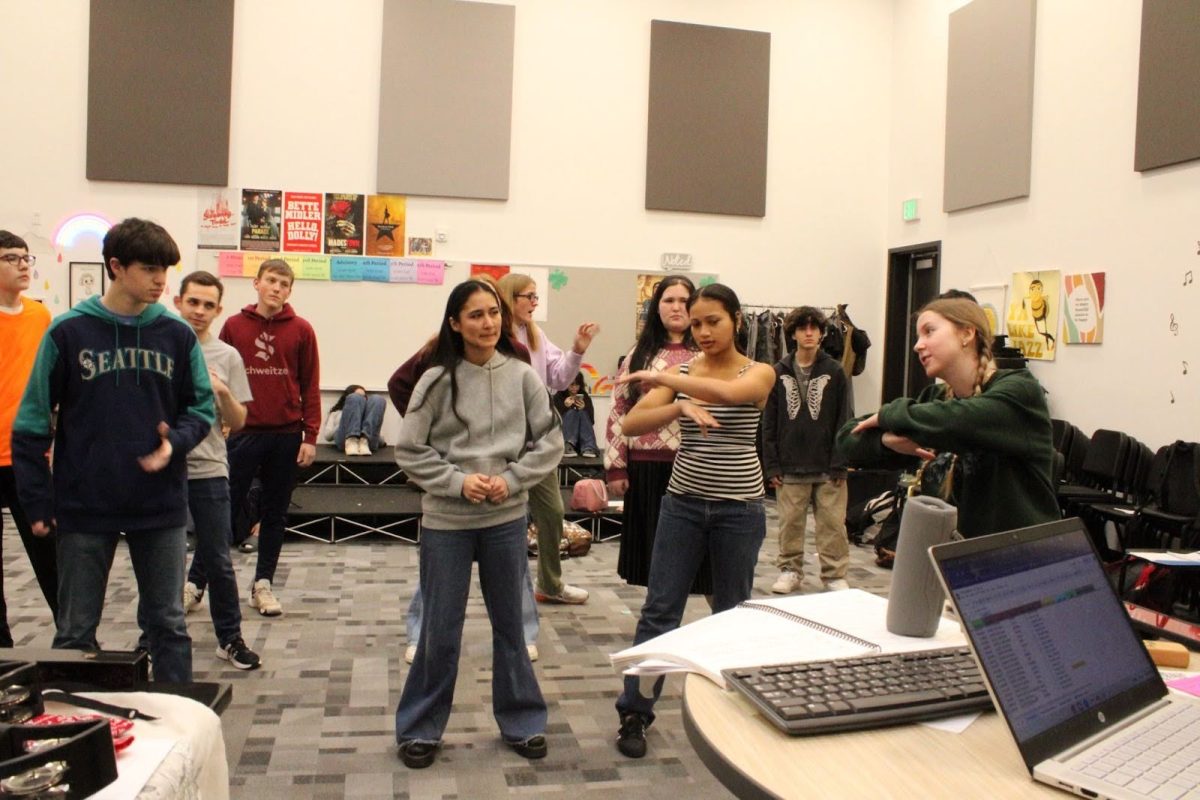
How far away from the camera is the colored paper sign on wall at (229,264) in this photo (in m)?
7.32

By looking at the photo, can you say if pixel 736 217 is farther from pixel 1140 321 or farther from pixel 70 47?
pixel 70 47

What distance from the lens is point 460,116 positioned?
25.0 feet

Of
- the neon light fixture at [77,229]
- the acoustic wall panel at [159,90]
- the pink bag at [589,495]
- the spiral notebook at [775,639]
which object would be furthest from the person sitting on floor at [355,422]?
the spiral notebook at [775,639]

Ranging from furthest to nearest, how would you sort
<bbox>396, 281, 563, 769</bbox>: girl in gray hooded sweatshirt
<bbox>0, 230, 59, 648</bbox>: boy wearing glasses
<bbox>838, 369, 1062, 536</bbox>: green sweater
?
<bbox>0, 230, 59, 648</bbox>: boy wearing glasses, <bbox>396, 281, 563, 769</bbox>: girl in gray hooded sweatshirt, <bbox>838, 369, 1062, 536</bbox>: green sweater

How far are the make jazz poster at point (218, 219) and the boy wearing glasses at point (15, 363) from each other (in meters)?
3.99

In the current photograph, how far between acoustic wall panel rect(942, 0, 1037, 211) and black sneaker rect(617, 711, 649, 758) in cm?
504

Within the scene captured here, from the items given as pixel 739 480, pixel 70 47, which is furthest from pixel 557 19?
pixel 739 480

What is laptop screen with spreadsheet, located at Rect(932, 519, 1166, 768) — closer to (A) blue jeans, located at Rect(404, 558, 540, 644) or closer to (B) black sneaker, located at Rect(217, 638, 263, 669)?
(A) blue jeans, located at Rect(404, 558, 540, 644)

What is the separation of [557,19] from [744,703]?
7.34m

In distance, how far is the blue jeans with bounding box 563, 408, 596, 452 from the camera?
7.48m

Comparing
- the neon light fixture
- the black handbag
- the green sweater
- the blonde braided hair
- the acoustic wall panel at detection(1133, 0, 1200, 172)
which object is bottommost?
the black handbag

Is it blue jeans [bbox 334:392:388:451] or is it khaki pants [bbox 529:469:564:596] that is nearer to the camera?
khaki pants [bbox 529:469:564:596]

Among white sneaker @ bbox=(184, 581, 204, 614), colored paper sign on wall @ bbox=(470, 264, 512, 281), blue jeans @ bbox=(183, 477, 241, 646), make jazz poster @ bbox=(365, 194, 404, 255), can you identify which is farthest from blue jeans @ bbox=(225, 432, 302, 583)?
colored paper sign on wall @ bbox=(470, 264, 512, 281)

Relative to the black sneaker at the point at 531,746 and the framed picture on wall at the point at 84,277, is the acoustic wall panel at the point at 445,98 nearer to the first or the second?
the framed picture on wall at the point at 84,277
